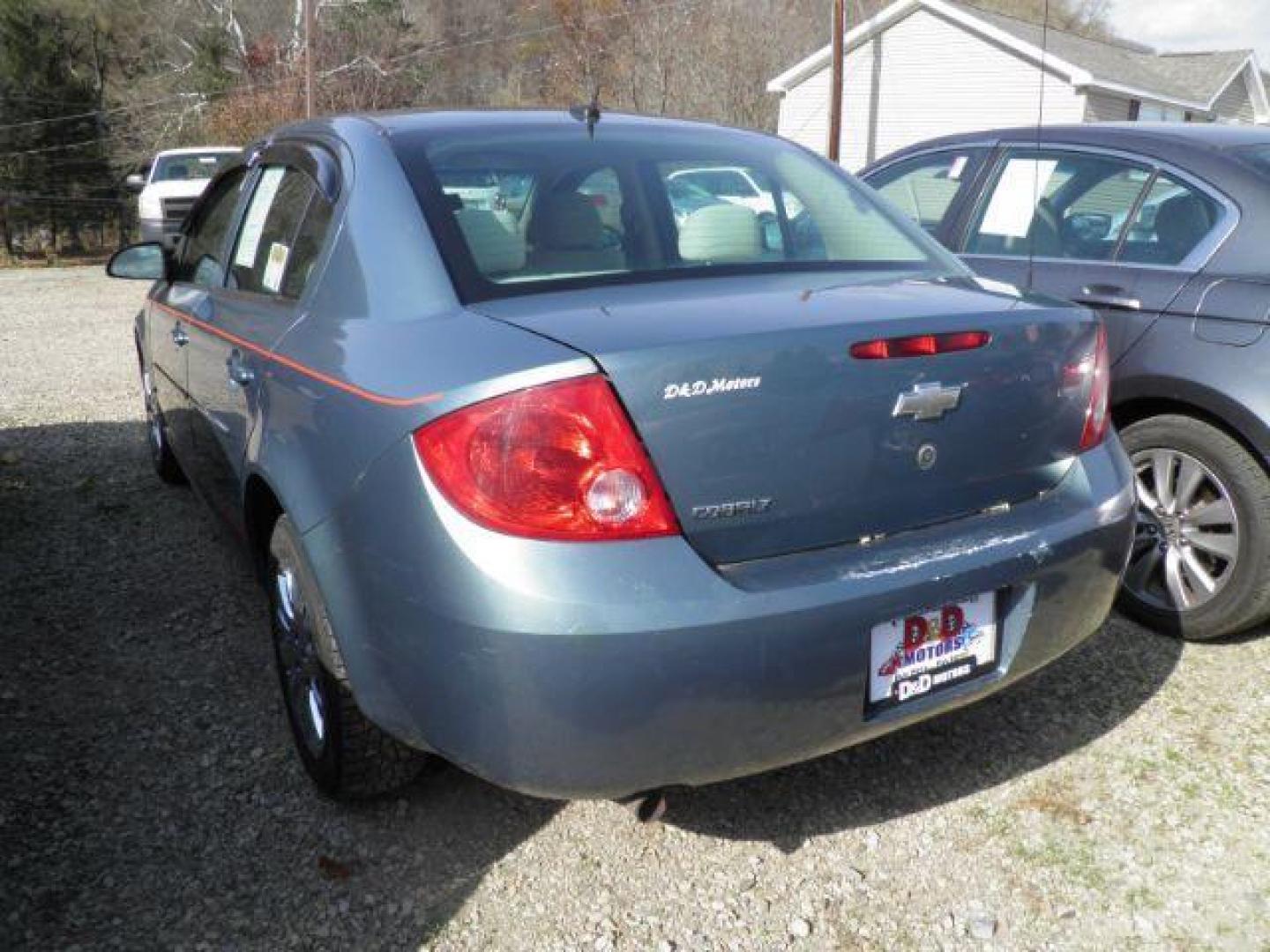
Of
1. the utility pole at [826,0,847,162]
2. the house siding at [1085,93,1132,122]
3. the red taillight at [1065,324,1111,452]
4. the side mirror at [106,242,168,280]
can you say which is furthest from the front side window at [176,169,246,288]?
the house siding at [1085,93,1132,122]

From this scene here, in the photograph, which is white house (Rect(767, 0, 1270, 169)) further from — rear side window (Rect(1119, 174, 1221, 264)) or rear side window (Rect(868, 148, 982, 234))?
rear side window (Rect(1119, 174, 1221, 264))

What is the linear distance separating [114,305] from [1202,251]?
14287 millimetres

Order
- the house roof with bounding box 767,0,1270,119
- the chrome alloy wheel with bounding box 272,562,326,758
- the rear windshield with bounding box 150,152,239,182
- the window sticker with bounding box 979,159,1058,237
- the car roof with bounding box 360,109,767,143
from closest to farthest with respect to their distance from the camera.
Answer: the chrome alloy wheel with bounding box 272,562,326,758, the car roof with bounding box 360,109,767,143, the window sticker with bounding box 979,159,1058,237, the rear windshield with bounding box 150,152,239,182, the house roof with bounding box 767,0,1270,119

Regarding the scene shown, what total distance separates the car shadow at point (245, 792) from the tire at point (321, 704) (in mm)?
133

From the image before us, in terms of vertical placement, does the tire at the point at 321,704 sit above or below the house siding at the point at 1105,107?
below

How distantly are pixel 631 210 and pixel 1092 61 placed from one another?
25.3m

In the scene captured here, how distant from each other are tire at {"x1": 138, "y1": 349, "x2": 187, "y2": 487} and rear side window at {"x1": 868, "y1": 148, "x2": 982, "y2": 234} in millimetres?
3487

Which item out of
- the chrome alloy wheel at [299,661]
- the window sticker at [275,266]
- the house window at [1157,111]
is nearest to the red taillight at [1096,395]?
the chrome alloy wheel at [299,661]

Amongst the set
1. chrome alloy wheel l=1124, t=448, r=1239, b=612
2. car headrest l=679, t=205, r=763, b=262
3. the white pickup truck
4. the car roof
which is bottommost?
the white pickup truck

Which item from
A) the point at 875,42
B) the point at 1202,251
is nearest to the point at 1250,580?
the point at 1202,251

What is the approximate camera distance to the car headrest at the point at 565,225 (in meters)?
2.46

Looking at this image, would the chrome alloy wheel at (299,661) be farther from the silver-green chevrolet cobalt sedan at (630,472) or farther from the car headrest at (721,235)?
the car headrest at (721,235)

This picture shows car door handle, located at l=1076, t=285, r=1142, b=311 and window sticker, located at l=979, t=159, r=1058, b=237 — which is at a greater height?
window sticker, located at l=979, t=159, r=1058, b=237

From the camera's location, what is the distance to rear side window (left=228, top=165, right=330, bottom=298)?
2.69m
